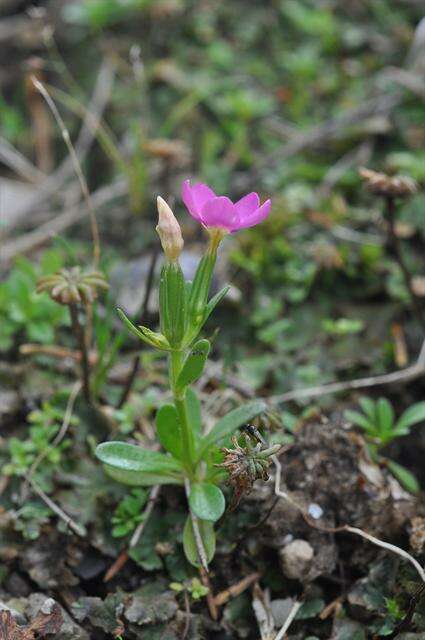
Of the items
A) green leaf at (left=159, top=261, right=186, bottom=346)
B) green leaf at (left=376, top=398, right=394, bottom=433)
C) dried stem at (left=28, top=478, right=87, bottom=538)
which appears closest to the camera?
green leaf at (left=159, top=261, right=186, bottom=346)

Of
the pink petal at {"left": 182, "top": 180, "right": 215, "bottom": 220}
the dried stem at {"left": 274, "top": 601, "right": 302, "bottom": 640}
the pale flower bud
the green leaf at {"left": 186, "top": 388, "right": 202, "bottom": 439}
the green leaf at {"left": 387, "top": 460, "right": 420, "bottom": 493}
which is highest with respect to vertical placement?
the pink petal at {"left": 182, "top": 180, "right": 215, "bottom": 220}

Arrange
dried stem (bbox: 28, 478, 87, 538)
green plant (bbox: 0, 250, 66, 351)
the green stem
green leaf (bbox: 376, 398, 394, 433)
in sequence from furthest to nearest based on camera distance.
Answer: green plant (bbox: 0, 250, 66, 351) < green leaf (bbox: 376, 398, 394, 433) < dried stem (bbox: 28, 478, 87, 538) < the green stem

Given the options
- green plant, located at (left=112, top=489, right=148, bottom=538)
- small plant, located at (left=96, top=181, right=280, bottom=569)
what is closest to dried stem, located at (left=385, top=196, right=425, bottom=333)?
small plant, located at (left=96, top=181, right=280, bottom=569)

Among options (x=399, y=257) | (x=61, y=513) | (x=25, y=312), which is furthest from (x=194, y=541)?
(x=399, y=257)

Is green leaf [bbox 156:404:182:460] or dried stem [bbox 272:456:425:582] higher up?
green leaf [bbox 156:404:182:460]

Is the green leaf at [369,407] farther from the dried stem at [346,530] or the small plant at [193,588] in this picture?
the small plant at [193,588]

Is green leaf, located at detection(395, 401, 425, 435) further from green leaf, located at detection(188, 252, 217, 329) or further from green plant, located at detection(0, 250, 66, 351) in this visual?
green plant, located at detection(0, 250, 66, 351)

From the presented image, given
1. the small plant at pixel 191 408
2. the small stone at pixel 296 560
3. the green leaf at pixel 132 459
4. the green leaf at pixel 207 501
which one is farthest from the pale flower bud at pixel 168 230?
the small stone at pixel 296 560
